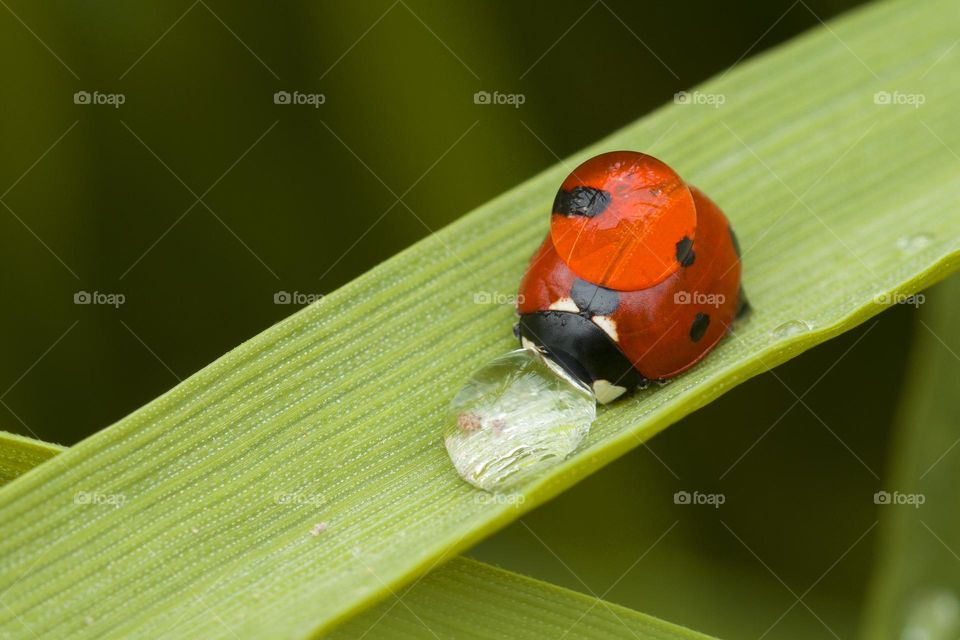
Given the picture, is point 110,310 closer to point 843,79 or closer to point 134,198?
point 134,198

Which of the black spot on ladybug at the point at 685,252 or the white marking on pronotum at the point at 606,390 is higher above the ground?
the black spot on ladybug at the point at 685,252

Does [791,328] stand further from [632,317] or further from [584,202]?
[584,202]

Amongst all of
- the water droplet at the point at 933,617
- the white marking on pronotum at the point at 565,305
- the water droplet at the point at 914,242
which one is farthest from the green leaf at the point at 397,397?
the water droplet at the point at 933,617

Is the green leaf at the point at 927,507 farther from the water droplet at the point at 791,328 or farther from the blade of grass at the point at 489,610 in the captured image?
the blade of grass at the point at 489,610

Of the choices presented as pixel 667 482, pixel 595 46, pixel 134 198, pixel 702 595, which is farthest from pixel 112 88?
pixel 702 595

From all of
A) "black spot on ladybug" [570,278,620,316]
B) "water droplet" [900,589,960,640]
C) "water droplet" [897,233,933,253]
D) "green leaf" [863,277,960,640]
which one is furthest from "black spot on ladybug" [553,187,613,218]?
"water droplet" [900,589,960,640]

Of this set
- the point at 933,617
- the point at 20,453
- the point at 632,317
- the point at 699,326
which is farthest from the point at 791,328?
the point at 20,453
